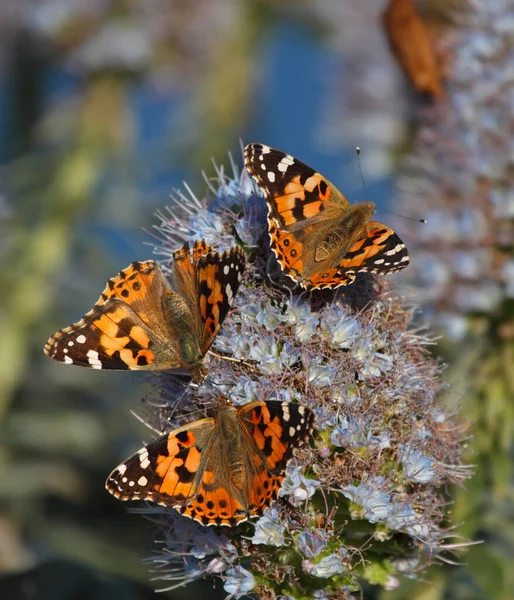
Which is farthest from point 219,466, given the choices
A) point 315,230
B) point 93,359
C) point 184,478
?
point 315,230

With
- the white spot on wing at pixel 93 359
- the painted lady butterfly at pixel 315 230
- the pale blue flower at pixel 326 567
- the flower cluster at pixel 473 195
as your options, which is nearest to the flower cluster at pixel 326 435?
the pale blue flower at pixel 326 567

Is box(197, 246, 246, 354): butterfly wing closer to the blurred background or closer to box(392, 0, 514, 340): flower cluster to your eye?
the blurred background

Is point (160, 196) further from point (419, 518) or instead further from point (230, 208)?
point (419, 518)

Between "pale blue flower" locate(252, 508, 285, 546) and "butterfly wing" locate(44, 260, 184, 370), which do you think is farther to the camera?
"butterfly wing" locate(44, 260, 184, 370)

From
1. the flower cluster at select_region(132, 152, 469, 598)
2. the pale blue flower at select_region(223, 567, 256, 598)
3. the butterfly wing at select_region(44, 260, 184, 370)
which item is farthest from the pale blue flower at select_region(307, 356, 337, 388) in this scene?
the pale blue flower at select_region(223, 567, 256, 598)

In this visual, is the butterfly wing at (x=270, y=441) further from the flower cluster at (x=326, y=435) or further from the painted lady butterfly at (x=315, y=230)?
the painted lady butterfly at (x=315, y=230)

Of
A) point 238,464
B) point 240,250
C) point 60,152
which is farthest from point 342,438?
point 60,152
